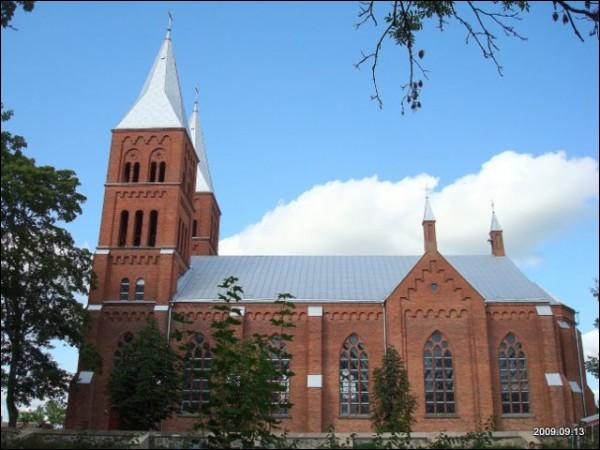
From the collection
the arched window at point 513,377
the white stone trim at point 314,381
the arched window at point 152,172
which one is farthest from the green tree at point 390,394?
the arched window at point 152,172

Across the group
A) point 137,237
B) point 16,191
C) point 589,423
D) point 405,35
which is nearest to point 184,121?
point 137,237

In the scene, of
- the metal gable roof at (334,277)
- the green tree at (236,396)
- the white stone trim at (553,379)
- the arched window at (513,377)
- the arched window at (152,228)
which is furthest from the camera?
the arched window at (152,228)

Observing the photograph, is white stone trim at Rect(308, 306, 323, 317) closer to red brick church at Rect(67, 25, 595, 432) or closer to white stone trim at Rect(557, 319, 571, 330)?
red brick church at Rect(67, 25, 595, 432)

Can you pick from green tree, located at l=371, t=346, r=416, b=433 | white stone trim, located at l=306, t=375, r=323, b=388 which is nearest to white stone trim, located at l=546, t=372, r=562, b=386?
green tree, located at l=371, t=346, r=416, b=433

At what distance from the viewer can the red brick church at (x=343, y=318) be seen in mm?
33250

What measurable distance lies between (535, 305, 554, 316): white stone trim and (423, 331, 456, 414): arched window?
5.70 m

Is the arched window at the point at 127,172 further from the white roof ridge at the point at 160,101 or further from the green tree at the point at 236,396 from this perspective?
the green tree at the point at 236,396

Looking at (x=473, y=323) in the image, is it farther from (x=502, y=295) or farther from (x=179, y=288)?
(x=179, y=288)

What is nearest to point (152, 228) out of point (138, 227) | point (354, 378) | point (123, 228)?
point (138, 227)

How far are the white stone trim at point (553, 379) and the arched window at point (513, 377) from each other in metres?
1.23

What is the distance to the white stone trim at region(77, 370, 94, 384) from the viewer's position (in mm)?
32750

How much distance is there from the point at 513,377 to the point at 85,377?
23412 mm

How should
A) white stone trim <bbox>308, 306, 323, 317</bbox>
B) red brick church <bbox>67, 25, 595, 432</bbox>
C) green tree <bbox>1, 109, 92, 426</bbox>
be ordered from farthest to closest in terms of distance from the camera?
white stone trim <bbox>308, 306, 323, 317</bbox> → red brick church <bbox>67, 25, 595, 432</bbox> → green tree <bbox>1, 109, 92, 426</bbox>

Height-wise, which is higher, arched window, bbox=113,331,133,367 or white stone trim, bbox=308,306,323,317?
white stone trim, bbox=308,306,323,317
